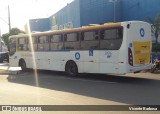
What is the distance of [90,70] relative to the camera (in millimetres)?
16359

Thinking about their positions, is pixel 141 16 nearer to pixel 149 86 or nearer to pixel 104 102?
pixel 149 86

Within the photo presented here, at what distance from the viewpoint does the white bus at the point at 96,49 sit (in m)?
14.4

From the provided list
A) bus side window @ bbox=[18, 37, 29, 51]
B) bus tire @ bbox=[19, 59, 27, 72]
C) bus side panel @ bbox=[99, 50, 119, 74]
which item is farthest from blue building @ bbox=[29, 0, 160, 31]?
bus side panel @ bbox=[99, 50, 119, 74]

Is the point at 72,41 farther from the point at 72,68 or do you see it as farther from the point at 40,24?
the point at 40,24

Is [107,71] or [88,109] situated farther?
[107,71]

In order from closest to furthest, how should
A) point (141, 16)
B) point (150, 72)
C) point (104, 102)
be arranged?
point (104, 102) → point (150, 72) → point (141, 16)

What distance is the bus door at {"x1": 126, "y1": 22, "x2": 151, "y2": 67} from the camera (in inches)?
565

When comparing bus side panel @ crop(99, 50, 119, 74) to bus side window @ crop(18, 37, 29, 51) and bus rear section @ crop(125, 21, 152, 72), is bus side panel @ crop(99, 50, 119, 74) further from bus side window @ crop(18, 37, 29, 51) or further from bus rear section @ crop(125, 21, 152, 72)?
bus side window @ crop(18, 37, 29, 51)

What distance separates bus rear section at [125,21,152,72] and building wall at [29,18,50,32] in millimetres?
42683

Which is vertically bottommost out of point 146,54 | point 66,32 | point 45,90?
point 45,90

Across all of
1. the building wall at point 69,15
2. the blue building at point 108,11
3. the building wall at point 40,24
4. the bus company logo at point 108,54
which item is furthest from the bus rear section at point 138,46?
the building wall at point 40,24

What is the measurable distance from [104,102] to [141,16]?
1071 inches

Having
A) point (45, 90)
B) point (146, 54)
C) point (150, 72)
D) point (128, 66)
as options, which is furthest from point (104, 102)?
point (150, 72)

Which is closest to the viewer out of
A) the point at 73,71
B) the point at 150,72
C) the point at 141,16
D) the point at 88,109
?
the point at 88,109
